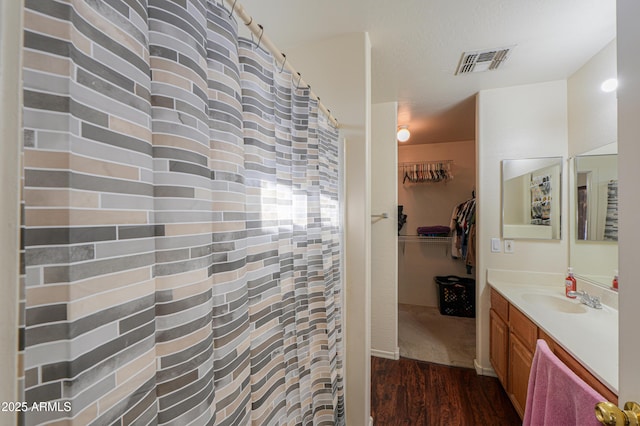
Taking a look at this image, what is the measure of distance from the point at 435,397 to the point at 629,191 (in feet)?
6.91

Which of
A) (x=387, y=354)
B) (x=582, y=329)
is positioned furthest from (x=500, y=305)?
(x=387, y=354)

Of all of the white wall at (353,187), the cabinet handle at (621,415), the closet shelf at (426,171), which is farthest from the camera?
the closet shelf at (426,171)

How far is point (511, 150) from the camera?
2266mm

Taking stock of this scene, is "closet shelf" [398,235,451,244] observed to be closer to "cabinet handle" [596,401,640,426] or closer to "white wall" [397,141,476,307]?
"white wall" [397,141,476,307]

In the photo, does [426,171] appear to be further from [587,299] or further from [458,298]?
[587,299]

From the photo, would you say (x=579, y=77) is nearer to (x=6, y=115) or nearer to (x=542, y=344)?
(x=542, y=344)

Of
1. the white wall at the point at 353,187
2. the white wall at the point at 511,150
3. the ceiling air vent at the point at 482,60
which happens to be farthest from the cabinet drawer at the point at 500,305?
the ceiling air vent at the point at 482,60

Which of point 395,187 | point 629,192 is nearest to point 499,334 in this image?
point 395,187

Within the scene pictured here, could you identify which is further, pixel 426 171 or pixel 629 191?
pixel 426 171

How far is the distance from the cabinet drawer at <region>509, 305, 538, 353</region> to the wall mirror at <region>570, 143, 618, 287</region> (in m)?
0.60

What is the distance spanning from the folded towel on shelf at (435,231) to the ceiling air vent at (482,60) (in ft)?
7.63

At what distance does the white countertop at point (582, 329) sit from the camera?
3.35ft

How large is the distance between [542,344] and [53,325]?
4.96ft

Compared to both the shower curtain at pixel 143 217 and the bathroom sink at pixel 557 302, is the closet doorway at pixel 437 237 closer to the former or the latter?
the bathroom sink at pixel 557 302
